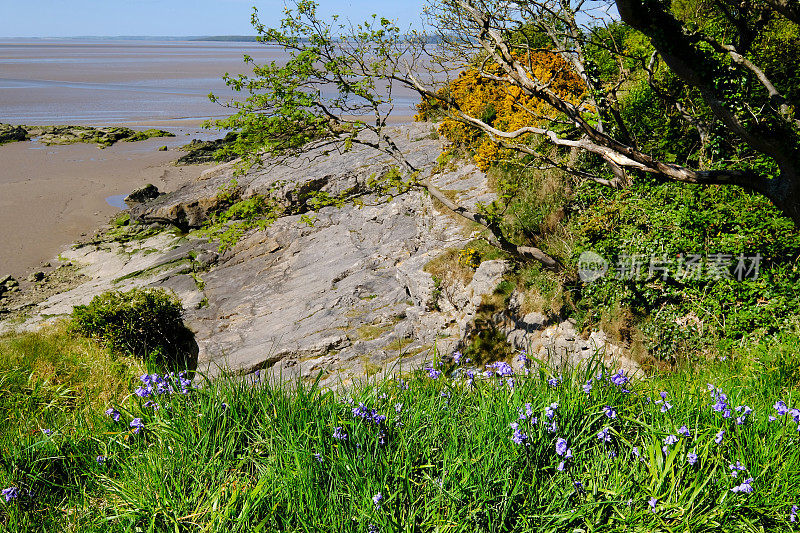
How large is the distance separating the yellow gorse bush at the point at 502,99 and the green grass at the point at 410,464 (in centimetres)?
590

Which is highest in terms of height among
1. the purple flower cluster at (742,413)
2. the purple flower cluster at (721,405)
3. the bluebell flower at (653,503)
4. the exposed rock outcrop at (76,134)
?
the exposed rock outcrop at (76,134)

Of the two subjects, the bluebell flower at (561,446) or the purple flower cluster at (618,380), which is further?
the purple flower cluster at (618,380)

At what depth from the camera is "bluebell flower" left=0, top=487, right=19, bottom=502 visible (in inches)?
125

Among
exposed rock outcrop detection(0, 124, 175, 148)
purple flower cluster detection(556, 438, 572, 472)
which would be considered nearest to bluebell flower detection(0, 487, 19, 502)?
purple flower cluster detection(556, 438, 572, 472)

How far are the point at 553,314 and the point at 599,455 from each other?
13.8 ft

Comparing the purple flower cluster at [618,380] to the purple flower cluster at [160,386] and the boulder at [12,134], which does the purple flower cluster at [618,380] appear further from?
the boulder at [12,134]

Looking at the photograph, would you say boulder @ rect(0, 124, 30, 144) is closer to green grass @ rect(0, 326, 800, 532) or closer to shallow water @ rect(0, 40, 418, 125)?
shallow water @ rect(0, 40, 418, 125)

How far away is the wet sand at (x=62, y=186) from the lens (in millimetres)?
18078

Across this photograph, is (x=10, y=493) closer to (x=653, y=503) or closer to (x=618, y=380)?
(x=653, y=503)

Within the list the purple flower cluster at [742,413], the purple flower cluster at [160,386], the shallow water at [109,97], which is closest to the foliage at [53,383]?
the purple flower cluster at [160,386]

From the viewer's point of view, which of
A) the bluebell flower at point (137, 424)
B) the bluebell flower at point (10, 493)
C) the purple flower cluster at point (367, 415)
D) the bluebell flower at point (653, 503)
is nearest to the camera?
the bluebell flower at point (653, 503)

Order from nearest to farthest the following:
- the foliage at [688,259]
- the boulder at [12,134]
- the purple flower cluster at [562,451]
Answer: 1. the purple flower cluster at [562,451]
2. the foliage at [688,259]
3. the boulder at [12,134]

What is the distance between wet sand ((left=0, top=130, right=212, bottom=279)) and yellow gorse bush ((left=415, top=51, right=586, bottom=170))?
13.9 meters

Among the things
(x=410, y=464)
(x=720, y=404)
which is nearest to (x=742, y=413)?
(x=720, y=404)
